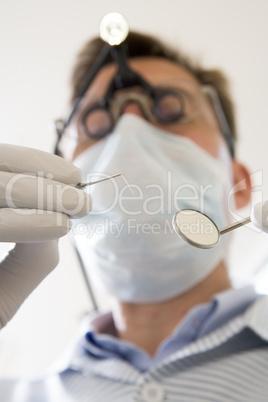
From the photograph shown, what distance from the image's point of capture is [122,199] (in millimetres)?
677

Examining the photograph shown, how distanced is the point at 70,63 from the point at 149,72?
0.74 ft

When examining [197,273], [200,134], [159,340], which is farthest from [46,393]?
[200,134]

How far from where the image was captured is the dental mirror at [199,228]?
529 mm

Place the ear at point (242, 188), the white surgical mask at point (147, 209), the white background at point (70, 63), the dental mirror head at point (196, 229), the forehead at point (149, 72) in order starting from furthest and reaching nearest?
the forehead at point (149, 72) → the ear at point (242, 188) → the white background at point (70, 63) → the white surgical mask at point (147, 209) → the dental mirror head at point (196, 229)

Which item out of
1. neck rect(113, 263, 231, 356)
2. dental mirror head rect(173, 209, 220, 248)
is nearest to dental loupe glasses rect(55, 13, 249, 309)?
dental mirror head rect(173, 209, 220, 248)

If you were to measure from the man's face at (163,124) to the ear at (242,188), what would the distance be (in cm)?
10

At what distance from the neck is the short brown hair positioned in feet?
1.82

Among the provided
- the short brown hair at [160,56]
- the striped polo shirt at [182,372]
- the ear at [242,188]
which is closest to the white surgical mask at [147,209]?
the ear at [242,188]

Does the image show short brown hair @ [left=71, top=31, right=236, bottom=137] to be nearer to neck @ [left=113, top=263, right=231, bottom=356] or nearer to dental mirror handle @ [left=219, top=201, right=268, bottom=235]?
neck @ [left=113, top=263, right=231, bottom=356]

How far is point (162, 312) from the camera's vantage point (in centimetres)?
100

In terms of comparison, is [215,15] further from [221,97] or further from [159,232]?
[159,232]

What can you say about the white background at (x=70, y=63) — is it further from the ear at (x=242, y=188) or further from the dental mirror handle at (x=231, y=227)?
the dental mirror handle at (x=231, y=227)

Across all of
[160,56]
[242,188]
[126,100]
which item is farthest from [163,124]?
[160,56]

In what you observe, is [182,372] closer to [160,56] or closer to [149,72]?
[149,72]
